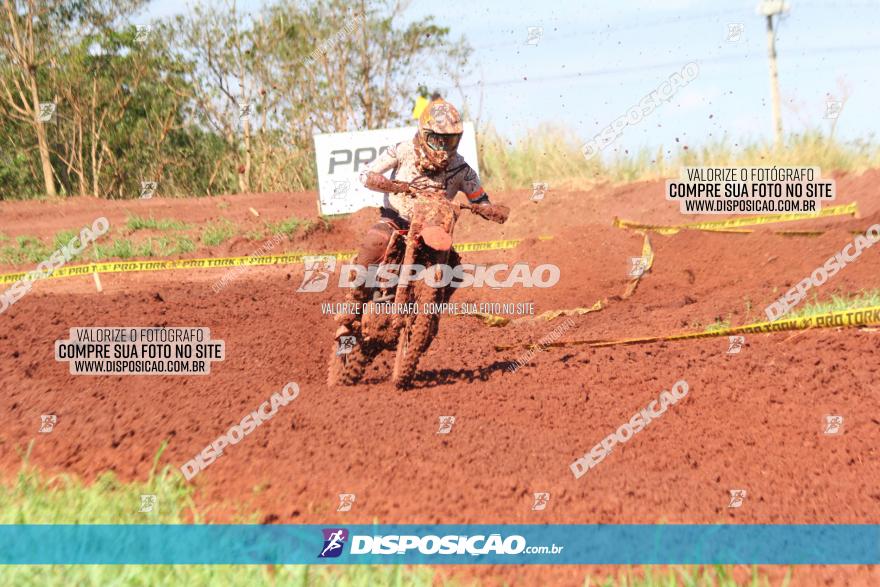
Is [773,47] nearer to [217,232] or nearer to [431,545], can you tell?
[217,232]

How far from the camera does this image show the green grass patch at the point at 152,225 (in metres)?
21.8

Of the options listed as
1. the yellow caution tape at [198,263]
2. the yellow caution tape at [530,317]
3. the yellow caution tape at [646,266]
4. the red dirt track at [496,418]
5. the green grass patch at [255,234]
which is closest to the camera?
the red dirt track at [496,418]

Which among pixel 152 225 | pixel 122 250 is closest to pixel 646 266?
pixel 122 250

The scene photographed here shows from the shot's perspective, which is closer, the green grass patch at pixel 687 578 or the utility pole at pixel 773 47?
the green grass patch at pixel 687 578

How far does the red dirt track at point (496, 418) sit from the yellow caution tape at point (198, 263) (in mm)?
4612

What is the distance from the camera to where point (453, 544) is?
4.31 meters

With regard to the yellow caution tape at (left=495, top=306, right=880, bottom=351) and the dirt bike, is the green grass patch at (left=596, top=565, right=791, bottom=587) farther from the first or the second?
the yellow caution tape at (left=495, top=306, right=880, bottom=351)

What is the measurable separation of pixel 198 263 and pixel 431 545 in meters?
14.3

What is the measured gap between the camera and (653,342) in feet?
29.1

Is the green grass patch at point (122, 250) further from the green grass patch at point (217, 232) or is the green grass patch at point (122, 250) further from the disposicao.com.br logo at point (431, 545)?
the disposicao.com.br logo at point (431, 545)

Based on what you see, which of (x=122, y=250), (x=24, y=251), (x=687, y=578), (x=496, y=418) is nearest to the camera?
(x=687, y=578)

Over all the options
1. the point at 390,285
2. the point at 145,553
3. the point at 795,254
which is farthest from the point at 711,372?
the point at 795,254

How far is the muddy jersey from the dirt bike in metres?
0.16

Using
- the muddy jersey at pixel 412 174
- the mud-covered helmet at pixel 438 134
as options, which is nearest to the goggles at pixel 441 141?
the mud-covered helmet at pixel 438 134
